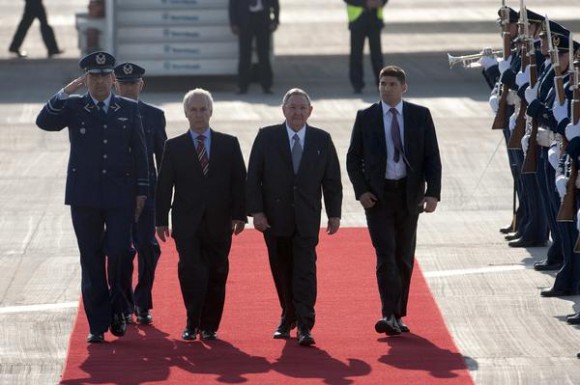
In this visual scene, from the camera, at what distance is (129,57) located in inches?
932

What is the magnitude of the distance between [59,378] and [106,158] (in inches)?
61.0

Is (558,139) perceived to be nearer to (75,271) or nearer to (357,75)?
(75,271)

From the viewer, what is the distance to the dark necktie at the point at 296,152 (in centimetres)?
1020

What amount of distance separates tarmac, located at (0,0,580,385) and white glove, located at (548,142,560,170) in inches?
38.7

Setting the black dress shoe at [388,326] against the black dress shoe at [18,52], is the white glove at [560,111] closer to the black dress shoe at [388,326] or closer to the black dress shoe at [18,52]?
the black dress shoe at [388,326]

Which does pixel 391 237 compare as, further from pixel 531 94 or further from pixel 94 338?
pixel 531 94

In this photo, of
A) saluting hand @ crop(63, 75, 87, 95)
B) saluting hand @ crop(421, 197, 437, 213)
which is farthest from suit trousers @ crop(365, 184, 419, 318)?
saluting hand @ crop(63, 75, 87, 95)

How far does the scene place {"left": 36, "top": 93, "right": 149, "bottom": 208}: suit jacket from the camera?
10.1 metres

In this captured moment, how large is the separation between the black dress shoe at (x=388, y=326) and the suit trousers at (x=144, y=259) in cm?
162

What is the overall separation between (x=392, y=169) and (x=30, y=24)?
17363mm

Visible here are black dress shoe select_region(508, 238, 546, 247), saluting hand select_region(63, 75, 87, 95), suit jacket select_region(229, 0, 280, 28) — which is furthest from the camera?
suit jacket select_region(229, 0, 280, 28)

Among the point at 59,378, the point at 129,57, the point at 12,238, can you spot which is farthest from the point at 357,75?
the point at 59,378

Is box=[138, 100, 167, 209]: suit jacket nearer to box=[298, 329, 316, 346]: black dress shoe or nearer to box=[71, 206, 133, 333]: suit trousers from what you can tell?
box=[71, 206, 133, 333]: suit trousers

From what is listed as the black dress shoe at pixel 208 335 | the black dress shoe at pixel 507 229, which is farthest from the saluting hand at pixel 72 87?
the black dress shoe at pixel 507 229
